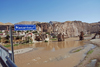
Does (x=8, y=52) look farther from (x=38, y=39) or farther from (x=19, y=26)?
(x=38, y=39)

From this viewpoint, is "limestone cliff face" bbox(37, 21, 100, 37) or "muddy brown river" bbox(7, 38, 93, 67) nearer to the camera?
"muddy brown river" bbox(7, 38, 93, 67)

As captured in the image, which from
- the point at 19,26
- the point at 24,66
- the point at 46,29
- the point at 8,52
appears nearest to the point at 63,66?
the point at 24,66

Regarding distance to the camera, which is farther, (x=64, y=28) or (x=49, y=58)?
(x=64, y=28)

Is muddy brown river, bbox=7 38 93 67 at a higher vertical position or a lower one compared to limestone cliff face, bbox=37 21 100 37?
lower

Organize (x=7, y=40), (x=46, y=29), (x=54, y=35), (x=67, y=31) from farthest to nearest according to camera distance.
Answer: (x=46, y=29) < (x=67, y=31) < (x=54, y=35) < (x=7, y=40)

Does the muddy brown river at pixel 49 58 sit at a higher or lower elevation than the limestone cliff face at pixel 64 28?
lower

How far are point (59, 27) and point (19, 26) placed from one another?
43748 millimetres

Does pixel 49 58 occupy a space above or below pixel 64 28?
below

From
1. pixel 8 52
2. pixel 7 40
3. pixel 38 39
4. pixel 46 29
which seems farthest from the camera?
pixel 46 29

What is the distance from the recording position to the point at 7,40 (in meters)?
22.3

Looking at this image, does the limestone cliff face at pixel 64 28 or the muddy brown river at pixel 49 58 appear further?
the limestone cliff face at pixel 64 28

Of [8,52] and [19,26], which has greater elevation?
[19,26]

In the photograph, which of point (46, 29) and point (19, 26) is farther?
point (46, 29)

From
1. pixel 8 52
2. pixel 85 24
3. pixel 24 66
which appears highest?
pixel 85 24
